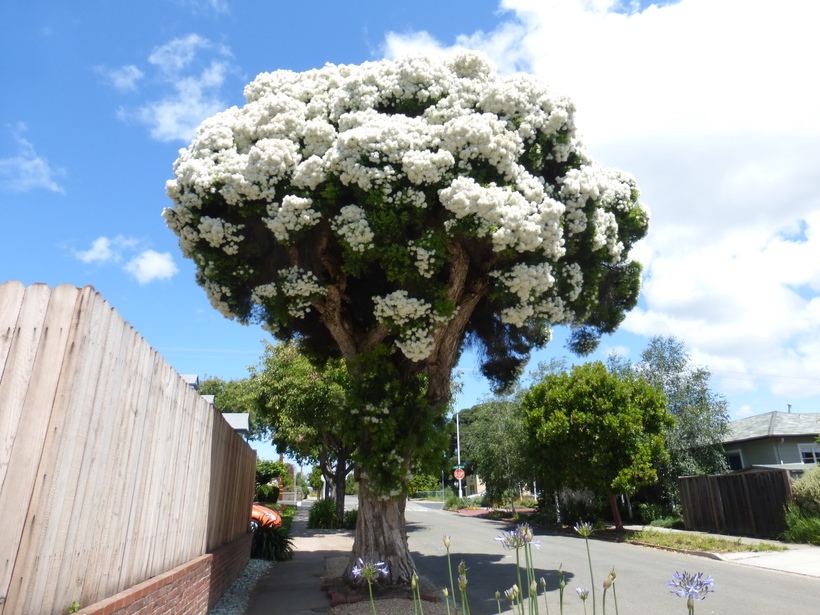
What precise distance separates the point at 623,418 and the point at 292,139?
48.2ft

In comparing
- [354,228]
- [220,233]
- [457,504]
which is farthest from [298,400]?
[457,504]

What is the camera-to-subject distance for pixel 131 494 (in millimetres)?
4512

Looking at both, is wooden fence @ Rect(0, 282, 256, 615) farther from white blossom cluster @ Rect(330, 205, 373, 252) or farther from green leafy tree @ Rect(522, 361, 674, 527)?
green leafy tree @ Rect(522, 361, 674, 527)

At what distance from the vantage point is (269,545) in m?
A: 14.1

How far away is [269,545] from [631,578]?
8.16 meters

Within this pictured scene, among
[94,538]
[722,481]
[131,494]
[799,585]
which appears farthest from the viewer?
[722,481]

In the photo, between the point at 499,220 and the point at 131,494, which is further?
the point at 499,220

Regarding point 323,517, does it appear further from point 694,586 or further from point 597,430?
point 694,586

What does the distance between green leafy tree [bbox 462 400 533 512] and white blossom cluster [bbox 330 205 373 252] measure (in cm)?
1901

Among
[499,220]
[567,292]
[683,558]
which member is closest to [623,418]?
[683,558]

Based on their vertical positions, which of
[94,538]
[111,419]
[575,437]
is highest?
[575,437]

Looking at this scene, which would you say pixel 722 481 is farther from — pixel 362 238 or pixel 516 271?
pixel 362 238

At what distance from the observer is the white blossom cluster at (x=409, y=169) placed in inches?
316

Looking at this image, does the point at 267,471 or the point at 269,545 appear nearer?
the point at 269,545
